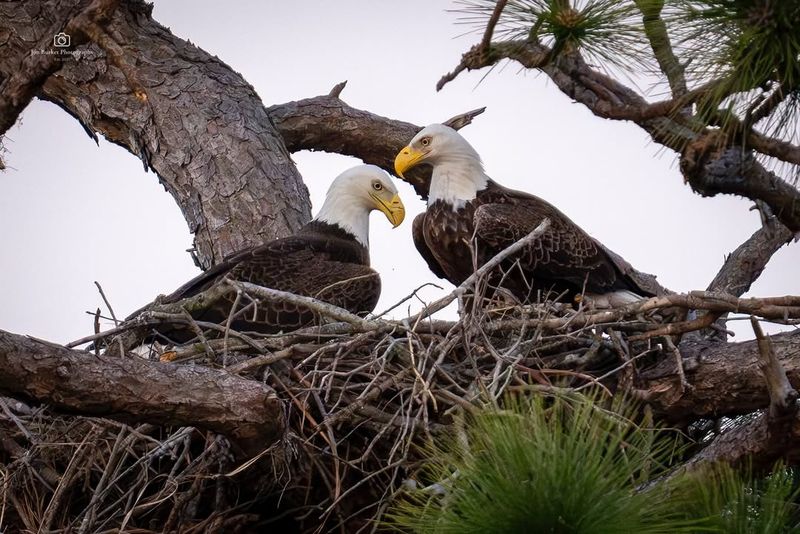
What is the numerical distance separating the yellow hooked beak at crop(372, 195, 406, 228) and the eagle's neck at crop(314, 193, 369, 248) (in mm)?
112

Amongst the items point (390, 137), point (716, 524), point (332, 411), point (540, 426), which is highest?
point (390, 137)

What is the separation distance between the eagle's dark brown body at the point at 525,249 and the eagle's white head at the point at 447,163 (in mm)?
56

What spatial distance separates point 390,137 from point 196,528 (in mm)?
3399

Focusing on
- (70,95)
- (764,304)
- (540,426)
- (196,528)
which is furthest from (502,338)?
(70,95)

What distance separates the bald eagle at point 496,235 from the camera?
18.0 feet

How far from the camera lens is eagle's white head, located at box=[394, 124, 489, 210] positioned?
5.85m

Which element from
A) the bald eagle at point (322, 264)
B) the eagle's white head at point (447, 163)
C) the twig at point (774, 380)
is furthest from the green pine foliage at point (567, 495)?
the eagle's white head at point (447, 163)

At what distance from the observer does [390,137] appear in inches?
277

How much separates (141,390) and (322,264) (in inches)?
83.5

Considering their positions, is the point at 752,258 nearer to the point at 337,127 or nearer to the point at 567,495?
the point at 337,127

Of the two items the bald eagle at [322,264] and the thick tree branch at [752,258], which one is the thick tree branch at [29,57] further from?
the thick tree branch at [752,258]

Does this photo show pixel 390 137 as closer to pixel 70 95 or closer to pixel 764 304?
pixel 70 95

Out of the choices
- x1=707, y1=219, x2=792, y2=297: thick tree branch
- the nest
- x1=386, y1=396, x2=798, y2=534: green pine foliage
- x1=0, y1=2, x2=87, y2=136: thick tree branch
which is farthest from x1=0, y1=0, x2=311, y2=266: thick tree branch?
x1=386, y1=396, x2=798, y2=534: green pine foliage

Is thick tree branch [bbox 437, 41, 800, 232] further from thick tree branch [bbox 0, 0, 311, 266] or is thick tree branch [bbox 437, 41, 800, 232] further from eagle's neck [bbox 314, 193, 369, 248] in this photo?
thick tree branch [bbox 0, 0, 311, 266]
